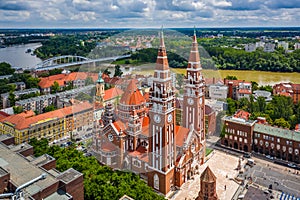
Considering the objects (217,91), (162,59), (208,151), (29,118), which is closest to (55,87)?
(29,118)

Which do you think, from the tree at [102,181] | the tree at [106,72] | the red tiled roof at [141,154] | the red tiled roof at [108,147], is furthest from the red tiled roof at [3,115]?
the tree at [106,72]

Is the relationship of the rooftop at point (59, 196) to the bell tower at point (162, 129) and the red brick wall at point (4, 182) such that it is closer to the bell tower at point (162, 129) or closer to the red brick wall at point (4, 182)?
the red brick wall at point (4, 182)

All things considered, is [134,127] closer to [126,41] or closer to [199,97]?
[199,97]

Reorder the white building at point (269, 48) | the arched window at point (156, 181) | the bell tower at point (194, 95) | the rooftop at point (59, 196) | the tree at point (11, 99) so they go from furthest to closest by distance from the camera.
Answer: the white building at point (269, 48), the tree at point (11, 99), the arched window at point (156, 181), the bell tower at point (194, 95), the rooftop at point (59, 196)

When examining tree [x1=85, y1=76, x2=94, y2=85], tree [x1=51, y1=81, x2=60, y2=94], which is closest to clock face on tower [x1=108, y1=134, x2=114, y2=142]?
tree [x1=85, y1=76, x2=94, y2=85]

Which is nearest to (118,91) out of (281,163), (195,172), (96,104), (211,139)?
(96,104)

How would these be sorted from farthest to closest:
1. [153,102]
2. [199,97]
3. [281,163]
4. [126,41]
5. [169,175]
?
[281,163], [199,97], [169,175], [153,102], [126,41]

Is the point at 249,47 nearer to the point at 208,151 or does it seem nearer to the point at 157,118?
the point at 208,151
